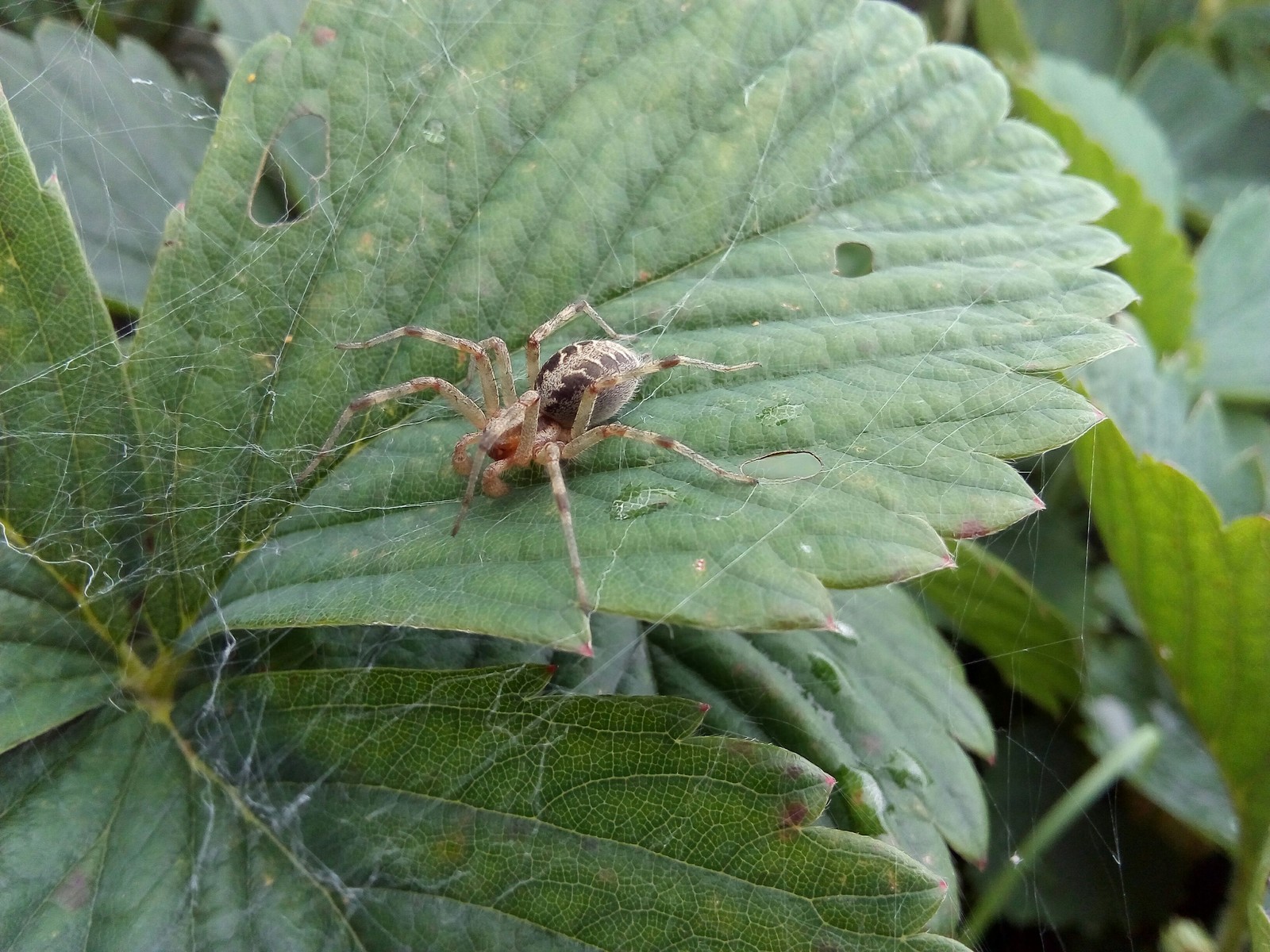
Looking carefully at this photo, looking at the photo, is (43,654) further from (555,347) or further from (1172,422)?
(1172,422)

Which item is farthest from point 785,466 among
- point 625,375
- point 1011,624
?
point 1011,624

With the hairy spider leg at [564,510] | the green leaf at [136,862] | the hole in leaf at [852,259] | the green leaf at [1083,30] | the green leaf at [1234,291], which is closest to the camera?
the hairy spider leg at [564,510]

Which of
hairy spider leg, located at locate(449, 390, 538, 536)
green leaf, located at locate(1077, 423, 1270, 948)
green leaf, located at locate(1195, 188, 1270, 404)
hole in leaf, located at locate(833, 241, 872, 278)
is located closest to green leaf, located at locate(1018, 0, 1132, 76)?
green leaf, located at locate(1195, 188, 1270, 404)

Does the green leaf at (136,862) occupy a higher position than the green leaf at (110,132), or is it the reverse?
the green leaf at (110,132)

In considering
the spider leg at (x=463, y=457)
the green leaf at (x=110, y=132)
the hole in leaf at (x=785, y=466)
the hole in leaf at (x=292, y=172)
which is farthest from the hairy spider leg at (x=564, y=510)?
the green leaf at (x=110, y=132)

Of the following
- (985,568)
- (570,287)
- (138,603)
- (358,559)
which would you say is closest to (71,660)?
(138,603)

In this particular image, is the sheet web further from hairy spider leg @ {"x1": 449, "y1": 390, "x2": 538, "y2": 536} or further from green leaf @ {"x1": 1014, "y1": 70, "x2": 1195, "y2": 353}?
green leaf @ {"x1": 1014, "y1": 70, "x2": 1195, "y2": 353}

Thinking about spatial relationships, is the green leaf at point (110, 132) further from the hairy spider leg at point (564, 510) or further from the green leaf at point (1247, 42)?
the green leaf at point (1247, 42)
